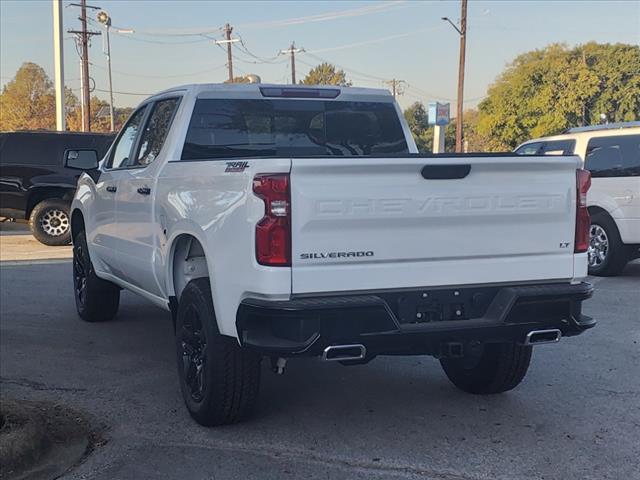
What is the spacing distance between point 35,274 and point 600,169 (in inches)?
314

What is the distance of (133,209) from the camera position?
5398mm

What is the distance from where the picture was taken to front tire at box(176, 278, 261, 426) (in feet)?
13.1

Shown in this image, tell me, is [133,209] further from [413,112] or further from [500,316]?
[413,112]

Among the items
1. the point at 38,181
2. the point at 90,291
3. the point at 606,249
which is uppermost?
the point at 38,181

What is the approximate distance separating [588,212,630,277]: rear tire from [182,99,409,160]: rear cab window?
4.96 meters

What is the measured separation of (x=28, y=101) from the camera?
48.2 meters

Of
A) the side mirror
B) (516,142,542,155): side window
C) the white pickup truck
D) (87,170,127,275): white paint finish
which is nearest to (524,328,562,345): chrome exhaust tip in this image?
the white pickup truck

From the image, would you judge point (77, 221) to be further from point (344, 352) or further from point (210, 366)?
point (344, 352)

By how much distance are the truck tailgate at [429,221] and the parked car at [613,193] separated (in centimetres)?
599

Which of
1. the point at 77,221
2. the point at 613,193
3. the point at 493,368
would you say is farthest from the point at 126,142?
the point at 613,193

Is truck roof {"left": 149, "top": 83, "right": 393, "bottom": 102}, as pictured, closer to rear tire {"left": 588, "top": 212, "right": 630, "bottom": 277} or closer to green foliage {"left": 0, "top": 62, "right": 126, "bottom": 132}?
rear tire {"left": 588, "top": 212, "right": 630, "bottom": 277}

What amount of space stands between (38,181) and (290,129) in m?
9.64

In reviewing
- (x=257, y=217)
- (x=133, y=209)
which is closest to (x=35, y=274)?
(x=133, y=209)

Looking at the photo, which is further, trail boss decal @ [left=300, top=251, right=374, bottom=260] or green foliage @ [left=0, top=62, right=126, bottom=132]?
green foliage @ [left=0, top=62, right=126, bottom=132]
